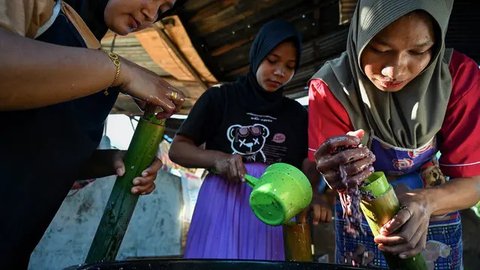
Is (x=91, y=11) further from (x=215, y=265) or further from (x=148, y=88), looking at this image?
(x=215, y=265)

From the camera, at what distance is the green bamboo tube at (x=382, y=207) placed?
0.96m

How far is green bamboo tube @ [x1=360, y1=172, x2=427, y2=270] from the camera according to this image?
3.15 feet

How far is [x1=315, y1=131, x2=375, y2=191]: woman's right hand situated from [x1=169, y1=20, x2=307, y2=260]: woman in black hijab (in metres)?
0.78

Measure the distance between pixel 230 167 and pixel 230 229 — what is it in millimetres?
283

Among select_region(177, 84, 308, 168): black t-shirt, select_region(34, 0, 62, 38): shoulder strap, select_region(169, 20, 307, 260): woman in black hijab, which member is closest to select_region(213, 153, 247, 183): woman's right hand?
select_region(169, 20, 307, 260): woman in black hijab

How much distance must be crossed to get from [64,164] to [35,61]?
417mm

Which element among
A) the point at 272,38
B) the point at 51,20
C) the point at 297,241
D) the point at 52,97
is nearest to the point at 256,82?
the point at 272,38

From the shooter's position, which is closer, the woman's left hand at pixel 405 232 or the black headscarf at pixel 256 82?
the woman's left hand at pixel 405 232

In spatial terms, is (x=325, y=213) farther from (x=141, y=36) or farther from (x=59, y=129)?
(x=141, y=36)

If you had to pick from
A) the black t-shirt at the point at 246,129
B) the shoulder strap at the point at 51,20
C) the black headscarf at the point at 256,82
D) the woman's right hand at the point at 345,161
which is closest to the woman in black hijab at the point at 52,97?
the shoulder strap at the point at 51,20

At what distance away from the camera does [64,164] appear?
1.24 meters

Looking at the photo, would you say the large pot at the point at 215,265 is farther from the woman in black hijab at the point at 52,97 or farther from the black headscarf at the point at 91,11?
the black headscarf at the point at 91,11

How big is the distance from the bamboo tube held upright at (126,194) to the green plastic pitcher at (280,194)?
0.33m

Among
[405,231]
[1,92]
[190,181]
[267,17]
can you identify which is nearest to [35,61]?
[1,92]
